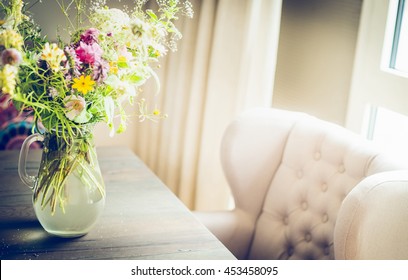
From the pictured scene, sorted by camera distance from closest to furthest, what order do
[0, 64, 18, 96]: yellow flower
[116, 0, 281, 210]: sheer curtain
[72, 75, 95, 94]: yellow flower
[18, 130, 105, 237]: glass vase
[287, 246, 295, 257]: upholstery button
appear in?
1. [0, 64, 18, 96]: yellow flower
2. [72, 75, 95, 94]: yellow flower
3. [18, 130, 105, 237]: glass vase
4. [287, 246, 295, 257]: upholstery button
5. [116, 0, 281, 210]: sheer curtain

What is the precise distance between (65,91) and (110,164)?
68 cm

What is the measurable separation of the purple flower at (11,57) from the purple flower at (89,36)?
0.16 metres

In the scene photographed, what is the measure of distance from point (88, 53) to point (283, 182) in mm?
847

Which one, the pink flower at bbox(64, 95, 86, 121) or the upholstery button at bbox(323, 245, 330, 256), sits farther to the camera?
the upholstery button at bbox(323, 245, 330, 256)

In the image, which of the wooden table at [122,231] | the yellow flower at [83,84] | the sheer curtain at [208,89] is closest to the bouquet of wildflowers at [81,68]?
the yellow flower at [83,84]

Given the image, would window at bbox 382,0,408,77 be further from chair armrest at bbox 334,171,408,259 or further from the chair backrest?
chair armrest at bbox 334,171,408,259

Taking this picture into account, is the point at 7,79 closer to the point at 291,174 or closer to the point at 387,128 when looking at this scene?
the point at 291,174

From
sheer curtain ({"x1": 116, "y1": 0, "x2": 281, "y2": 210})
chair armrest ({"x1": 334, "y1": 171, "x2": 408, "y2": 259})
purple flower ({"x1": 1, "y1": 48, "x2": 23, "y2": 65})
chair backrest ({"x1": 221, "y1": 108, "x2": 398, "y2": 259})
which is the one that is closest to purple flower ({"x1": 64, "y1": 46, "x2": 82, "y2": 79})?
purple flower ({"x1": 1, "y1": 48, "x2": 23, "y2": 65})

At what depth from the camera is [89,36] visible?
114 cm

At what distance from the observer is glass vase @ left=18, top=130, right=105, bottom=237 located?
1205mm

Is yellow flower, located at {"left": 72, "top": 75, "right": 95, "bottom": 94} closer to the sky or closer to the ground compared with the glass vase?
closer to the sky

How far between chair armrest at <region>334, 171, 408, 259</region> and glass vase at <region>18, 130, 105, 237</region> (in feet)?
1.86

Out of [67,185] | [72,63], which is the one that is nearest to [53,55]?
[72,63]

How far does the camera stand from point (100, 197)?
1258 mm
